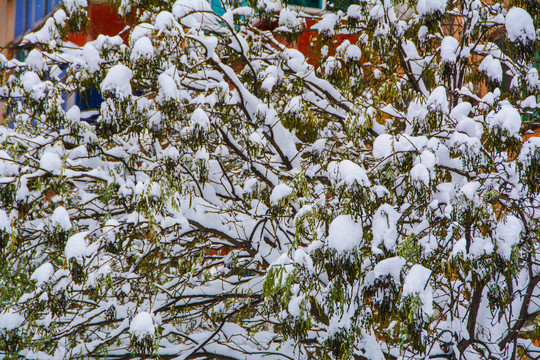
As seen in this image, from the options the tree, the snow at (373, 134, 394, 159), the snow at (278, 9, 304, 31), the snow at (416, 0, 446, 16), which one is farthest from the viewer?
the snow at (278, 9, 304, 31)

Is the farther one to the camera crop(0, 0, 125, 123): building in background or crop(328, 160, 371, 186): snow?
crop(0, 0, 125, 123): building in background

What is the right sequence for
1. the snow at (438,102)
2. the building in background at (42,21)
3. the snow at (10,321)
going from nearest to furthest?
the snow at (438,102) < the snow at (10,321) < the building in background at (42,21)

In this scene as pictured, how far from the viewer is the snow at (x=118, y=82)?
193 inches

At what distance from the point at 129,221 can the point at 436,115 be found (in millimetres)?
2851

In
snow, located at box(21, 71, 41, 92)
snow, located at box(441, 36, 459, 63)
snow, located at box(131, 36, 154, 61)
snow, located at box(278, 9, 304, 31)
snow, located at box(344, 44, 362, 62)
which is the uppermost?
snow, located at box(278, 9, 304, 31)

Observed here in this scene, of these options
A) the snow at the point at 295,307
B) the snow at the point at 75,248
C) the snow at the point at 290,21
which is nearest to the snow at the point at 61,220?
the snow at the point at 75,248

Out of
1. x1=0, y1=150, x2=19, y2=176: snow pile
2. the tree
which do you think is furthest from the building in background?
x1=0, y1=150, x2=19, y2=176: snow pile

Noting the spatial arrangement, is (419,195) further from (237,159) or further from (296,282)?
(237,159)

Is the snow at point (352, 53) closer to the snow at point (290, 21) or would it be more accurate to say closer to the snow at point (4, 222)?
the snow at point (290, 21)

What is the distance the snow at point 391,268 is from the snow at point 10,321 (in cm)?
347

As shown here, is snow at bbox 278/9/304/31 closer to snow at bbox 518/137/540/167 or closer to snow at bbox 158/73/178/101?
snow at bbox 158/73/178/101

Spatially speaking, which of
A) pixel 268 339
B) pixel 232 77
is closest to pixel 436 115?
pixel 232 77

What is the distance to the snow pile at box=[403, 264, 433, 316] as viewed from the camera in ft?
12.2

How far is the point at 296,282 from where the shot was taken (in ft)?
14.4
